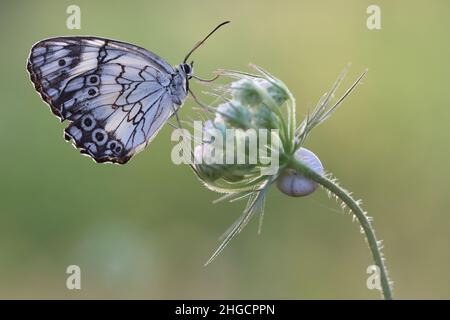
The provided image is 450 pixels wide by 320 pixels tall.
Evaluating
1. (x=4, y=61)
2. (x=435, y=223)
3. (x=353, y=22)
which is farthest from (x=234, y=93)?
(x=4, y=61)

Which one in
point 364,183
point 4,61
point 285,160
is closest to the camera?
point 285,160

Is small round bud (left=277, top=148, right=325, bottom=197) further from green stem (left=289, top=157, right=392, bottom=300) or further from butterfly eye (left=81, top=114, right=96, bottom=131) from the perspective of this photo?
butterfly eye (left=81, top=114, right=96, bottom=131)

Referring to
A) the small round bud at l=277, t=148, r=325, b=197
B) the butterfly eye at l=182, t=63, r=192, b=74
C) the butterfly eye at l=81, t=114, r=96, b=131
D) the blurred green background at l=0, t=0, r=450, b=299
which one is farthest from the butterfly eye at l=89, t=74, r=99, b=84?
the blurred green background at l=0, t=0, r=450, b=299

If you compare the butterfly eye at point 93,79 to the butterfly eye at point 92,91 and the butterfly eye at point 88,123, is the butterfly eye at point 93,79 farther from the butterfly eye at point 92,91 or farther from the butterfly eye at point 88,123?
the butterfly eye at point 88,123

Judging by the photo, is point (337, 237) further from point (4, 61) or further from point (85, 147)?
point (4, 61)

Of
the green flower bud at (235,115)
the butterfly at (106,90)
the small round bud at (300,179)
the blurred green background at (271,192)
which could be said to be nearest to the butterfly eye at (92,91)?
the butterfly at (106,90)

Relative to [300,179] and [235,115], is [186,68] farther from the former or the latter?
[300,179]
